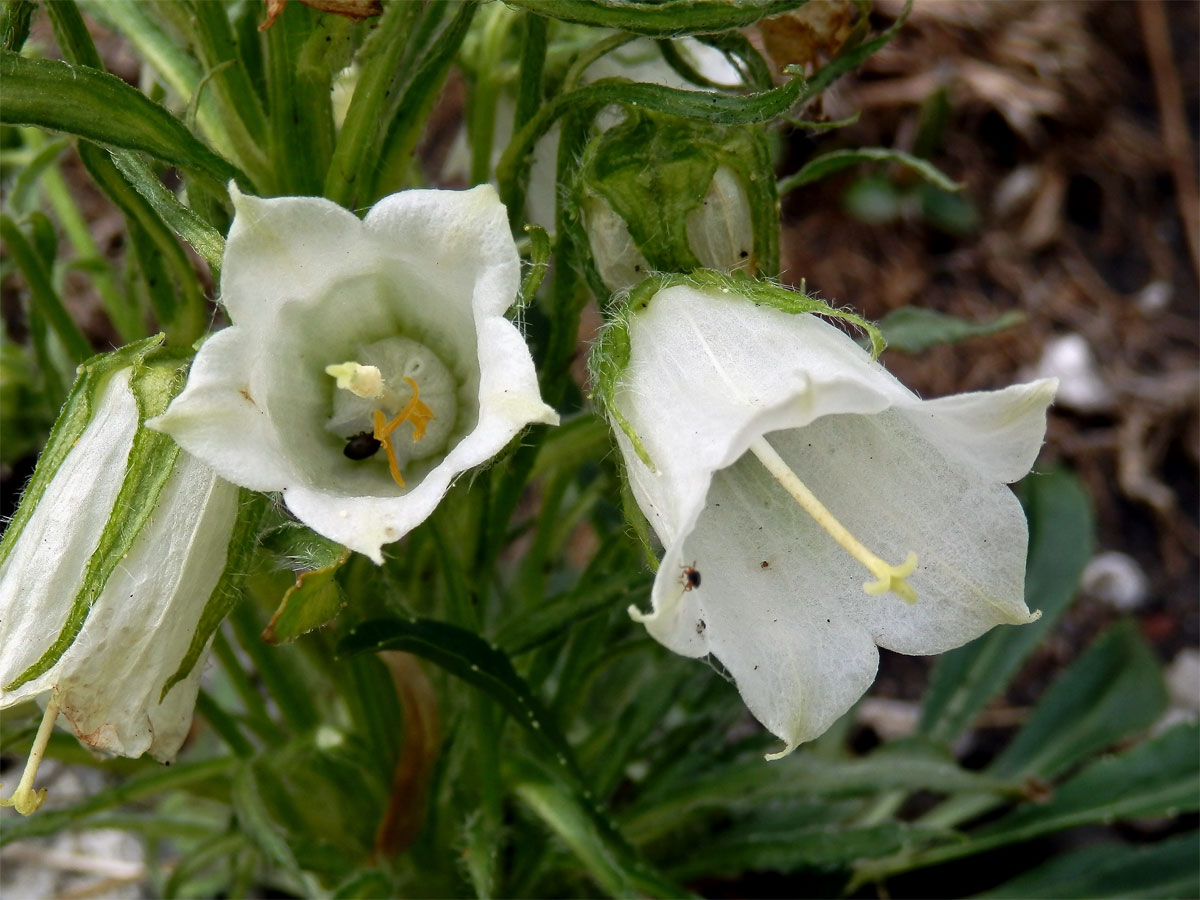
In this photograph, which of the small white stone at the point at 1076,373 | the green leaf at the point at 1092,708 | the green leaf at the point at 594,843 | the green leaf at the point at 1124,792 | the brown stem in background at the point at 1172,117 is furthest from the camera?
the brown stem in background at the point at 1172,117

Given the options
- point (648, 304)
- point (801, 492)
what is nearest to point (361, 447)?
point (648, 304)

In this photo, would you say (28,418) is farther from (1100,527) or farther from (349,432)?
(1100,527)

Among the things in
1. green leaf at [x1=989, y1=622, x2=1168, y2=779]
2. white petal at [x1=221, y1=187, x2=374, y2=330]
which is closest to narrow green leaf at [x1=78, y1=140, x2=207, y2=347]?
white petal at [x1=221, y1=187, x2=374, y2=330]

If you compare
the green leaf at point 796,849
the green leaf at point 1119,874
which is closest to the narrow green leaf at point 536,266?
the green leaf at point 796,849

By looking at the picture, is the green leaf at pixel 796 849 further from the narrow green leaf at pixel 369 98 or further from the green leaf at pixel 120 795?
the narrow green leaf at pixel 369 98

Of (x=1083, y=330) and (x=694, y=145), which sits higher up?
(x=694, y=145)

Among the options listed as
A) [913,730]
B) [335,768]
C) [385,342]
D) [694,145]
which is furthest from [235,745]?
[913,730]

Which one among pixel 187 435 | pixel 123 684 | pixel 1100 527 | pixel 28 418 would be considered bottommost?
pixel 1100 527
